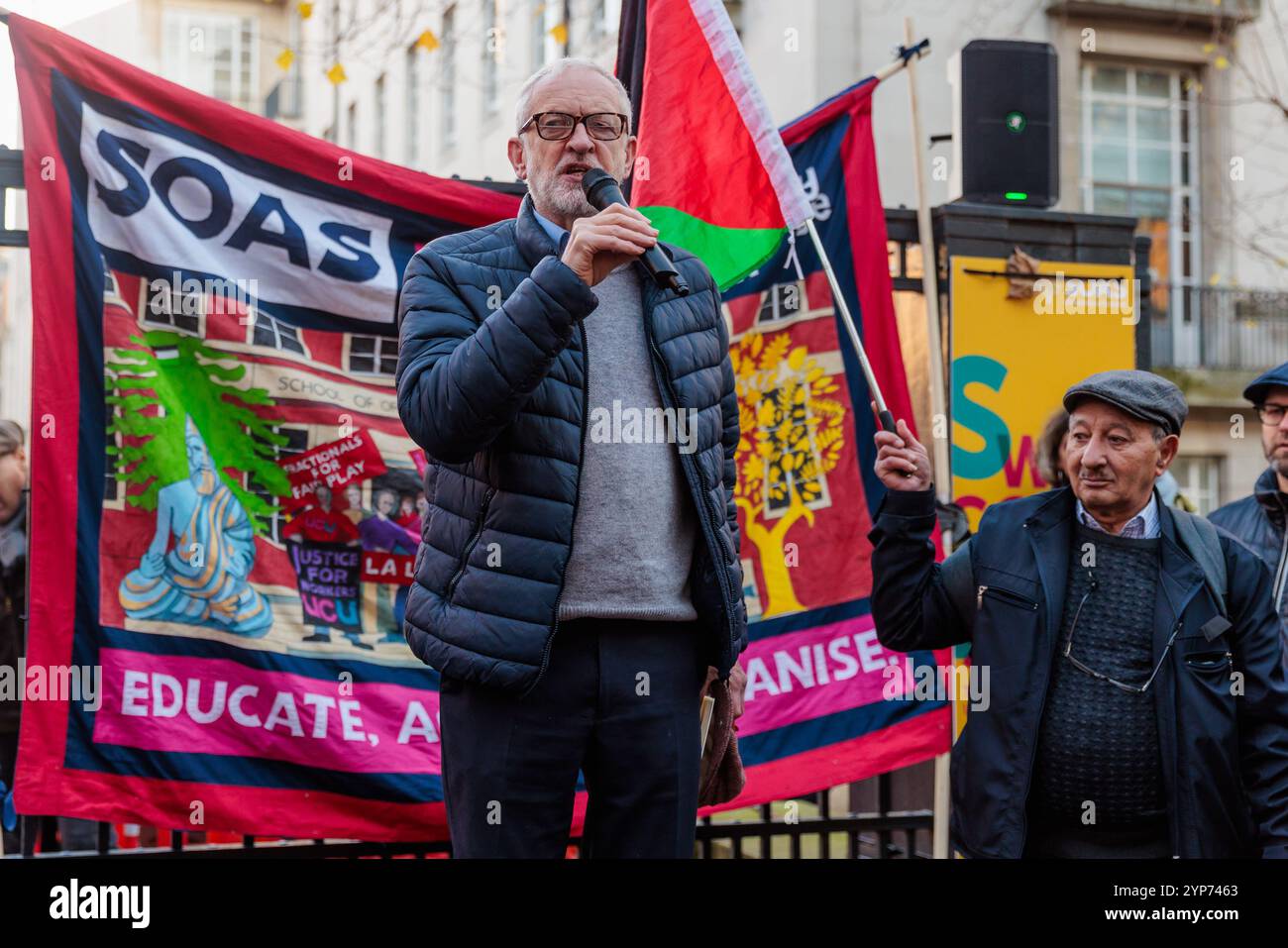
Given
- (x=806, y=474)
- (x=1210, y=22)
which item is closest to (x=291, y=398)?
(x=806, y=474)

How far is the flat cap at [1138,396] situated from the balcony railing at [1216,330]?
15161 mm

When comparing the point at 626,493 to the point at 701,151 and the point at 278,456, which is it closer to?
the point at 701,151

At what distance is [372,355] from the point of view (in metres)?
4.68

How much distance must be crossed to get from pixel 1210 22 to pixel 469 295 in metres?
16.1

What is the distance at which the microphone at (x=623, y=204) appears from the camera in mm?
2723

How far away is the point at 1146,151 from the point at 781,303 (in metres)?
13.7

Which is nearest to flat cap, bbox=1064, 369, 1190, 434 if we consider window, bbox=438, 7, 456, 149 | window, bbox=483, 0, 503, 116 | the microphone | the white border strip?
the white border strip

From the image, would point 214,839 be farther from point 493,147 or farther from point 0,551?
point 493,147

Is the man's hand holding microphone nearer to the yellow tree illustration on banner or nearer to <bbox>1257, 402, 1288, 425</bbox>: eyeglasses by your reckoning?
the yellow tree illustration on banner

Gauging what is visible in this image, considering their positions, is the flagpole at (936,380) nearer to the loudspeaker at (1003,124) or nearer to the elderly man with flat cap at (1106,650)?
the loudspeaker at (1003,124)

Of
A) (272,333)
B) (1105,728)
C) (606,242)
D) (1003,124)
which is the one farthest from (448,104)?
(606,242)

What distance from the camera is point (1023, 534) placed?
3457mm

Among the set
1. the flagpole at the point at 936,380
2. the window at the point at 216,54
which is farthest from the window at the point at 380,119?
the flagpole at the point at 936,380

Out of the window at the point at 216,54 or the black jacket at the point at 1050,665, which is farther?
the window at the point at 216,54
